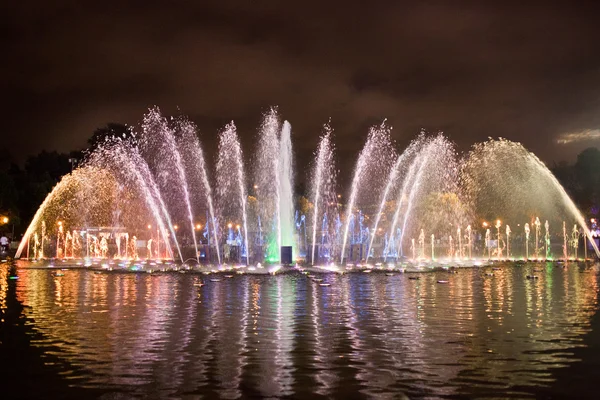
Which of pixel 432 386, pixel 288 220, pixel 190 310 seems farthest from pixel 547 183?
pixel 432 386

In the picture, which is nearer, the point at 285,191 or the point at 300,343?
the point at 300,343

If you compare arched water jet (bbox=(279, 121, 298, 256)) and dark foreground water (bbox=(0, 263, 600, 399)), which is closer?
dark foreground water (bbox=(0, 263, 600, 399))

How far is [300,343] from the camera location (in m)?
15.8

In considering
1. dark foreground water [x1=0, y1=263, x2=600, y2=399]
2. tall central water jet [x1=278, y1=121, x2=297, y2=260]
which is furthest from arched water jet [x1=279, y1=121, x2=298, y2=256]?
dark foreground water [x1=0, y1=263, x2=600, y2=399]

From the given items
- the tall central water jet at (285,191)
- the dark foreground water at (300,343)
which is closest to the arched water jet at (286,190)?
the tall central water jet at (285,191)

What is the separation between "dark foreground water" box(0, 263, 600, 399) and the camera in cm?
1164

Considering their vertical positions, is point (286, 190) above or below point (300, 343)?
above

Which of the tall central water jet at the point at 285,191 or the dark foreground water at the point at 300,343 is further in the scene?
the tall central water jet at the point at 285,191

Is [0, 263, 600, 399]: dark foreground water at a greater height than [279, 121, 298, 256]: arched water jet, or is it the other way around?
[279, 121, 298, 256]: arched water jet

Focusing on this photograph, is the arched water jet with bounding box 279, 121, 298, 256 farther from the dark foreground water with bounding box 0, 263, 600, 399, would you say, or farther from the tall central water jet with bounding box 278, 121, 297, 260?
the dark foreground water with bounding box 0, 263, 600, 399

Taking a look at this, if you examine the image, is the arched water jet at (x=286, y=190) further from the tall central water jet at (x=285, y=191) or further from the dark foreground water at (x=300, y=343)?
the dark foreground water at (x=300, y=343)

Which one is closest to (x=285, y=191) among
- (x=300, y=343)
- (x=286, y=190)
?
(x=286, y=190)

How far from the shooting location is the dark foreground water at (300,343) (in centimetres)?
1164

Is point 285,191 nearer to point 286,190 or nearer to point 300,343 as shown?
point 286,190
